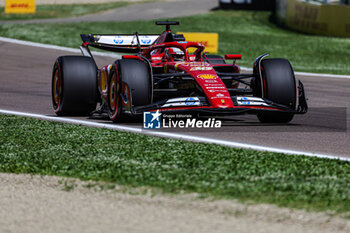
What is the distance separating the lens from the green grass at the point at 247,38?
24.5 metres

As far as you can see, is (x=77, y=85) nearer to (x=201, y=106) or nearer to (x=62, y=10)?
(x=201, y=106)

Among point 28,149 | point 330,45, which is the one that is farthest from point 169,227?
point 330,45

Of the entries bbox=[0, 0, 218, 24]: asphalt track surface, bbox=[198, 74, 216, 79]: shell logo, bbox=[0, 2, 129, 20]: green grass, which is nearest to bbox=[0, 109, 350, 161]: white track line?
bbox=[198, 74, 216, 79]: shell logo

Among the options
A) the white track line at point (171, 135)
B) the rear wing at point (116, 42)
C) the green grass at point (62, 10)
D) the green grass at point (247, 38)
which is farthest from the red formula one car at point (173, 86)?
the green grass at point (62, 10)

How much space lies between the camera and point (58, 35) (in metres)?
29.5

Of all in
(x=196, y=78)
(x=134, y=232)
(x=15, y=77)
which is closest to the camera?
(x=134, y=232)

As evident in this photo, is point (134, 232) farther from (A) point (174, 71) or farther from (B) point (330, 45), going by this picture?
(B) point (330, 45)

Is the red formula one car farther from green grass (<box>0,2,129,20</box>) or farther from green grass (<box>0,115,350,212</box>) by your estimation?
green grass (<box>0,2,129,20</box>)

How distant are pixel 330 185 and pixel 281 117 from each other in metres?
4.19

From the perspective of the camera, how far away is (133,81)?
31.4ft

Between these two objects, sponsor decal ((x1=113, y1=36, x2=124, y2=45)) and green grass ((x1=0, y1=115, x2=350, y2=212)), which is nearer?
green grass ((x1=0, y1=115, x2=350, y2=212))

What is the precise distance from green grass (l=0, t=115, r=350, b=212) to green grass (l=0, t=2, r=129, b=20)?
A: 34.0 m

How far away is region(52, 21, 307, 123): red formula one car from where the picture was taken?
954 cm

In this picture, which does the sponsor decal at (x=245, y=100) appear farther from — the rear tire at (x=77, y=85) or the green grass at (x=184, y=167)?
the rear tire at (x=77, y=85)
